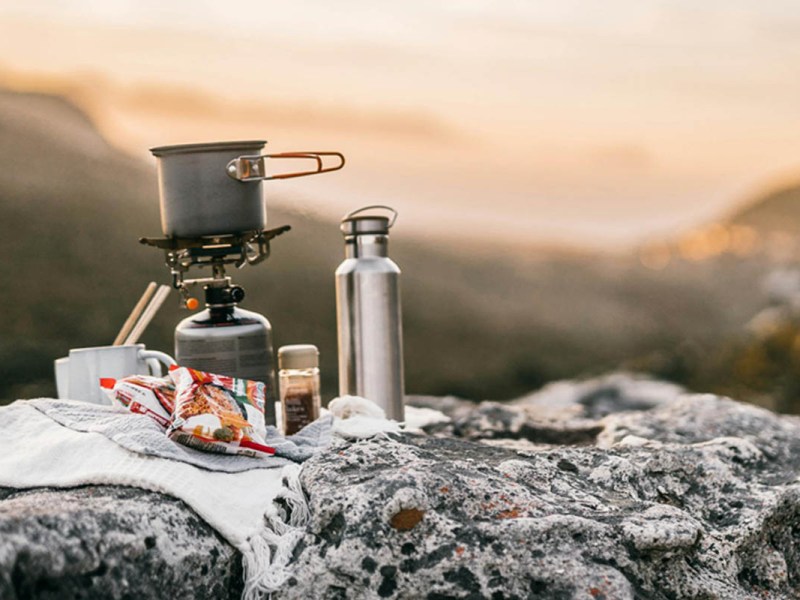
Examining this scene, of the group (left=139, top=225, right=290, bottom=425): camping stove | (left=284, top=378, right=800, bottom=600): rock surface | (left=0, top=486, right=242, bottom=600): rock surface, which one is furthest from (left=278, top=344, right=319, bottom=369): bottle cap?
(left=0, top=486, right=242, bottom=600): rock surface

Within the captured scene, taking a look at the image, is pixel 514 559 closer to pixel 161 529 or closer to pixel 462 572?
pixel 462 572

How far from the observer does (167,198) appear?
258 centimetres

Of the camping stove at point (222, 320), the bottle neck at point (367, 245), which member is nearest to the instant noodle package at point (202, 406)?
the camping stove at point (222, 320)

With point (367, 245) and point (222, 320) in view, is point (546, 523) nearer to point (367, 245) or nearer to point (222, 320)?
point (222, 320)

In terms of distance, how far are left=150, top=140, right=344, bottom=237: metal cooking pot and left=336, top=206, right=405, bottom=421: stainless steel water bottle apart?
0.31 m

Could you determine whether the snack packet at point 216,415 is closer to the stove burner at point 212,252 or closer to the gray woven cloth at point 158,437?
the gray woven cloth at point 158,437

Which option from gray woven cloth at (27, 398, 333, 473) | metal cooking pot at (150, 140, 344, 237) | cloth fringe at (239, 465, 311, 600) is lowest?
cloth fringe at (239, 465, 311, 600)

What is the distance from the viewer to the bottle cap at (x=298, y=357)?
2.60 meters

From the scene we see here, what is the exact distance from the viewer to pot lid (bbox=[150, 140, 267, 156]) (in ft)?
8.27

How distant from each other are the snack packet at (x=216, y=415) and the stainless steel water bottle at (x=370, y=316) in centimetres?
49

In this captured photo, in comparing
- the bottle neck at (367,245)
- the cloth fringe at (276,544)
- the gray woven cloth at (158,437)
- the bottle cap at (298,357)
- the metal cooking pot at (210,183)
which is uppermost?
the metal cooking pot at (210,183)

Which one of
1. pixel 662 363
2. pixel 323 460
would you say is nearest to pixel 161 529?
pixel 323 460

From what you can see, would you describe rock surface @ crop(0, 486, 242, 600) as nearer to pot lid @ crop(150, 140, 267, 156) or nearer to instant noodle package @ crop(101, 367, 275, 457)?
instant noodle package @ crop(101, 367, 275, 457)

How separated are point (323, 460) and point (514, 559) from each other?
0.45 m
